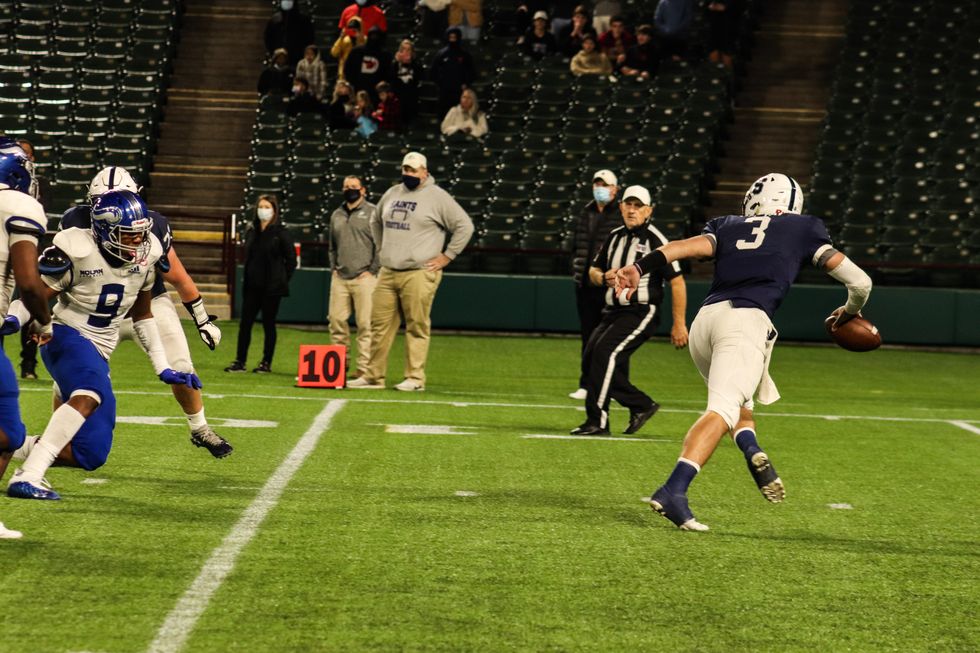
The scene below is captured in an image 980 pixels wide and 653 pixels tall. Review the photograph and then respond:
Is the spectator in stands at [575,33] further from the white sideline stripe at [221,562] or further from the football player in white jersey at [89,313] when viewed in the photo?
the football player in white jersey at [89,313]

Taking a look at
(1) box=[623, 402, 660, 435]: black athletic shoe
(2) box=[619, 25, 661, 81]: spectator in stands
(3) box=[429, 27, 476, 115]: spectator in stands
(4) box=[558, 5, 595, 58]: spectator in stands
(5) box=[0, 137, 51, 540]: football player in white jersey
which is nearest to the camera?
(5) box=[0, 137, 51, 540]: football player in white jersey

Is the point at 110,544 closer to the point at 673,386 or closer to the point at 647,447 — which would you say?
the point at 647,447

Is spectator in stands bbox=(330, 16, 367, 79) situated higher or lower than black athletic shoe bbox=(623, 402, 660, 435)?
higher

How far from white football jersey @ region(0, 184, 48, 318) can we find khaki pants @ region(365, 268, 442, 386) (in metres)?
6.60

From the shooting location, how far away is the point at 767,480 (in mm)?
6480

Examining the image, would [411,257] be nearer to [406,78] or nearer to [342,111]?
[406,78]

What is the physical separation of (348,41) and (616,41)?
14.9 ft

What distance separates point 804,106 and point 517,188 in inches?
242

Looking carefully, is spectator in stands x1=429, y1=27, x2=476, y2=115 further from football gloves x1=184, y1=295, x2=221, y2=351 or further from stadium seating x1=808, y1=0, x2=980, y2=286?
football gloves x1=184, y1=295, x2=221, y2=351

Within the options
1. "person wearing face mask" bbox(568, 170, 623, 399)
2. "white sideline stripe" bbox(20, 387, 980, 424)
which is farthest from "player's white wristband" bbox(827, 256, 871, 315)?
"person wearing face mask" bbox(568, 170, 623, 399)

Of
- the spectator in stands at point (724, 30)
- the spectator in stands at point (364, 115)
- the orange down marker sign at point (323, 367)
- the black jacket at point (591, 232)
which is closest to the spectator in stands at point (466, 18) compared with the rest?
the spectator in stands at point (364, 115)

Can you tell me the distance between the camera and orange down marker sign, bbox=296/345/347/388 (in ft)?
41.8

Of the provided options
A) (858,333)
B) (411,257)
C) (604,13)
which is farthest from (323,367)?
(604,13)

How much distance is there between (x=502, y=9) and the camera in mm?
25359
